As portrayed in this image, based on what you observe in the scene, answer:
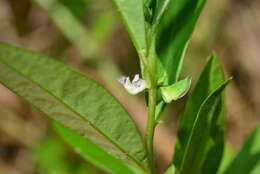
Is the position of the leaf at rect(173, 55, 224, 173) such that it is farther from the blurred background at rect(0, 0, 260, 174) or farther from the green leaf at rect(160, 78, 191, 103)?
the blurred background at rect(0, 0, 260, 174)

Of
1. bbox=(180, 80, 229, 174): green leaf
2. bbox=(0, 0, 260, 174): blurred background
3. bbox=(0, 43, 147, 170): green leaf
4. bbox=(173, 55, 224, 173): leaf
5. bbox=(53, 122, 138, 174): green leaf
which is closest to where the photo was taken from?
bbox=(0, 43, 147, 170): green leaf

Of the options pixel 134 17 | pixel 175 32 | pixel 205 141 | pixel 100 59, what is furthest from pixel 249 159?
pixel 100 59

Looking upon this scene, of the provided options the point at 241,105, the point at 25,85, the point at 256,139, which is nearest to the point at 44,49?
the point at 241,105

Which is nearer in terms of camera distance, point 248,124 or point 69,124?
point 69,124

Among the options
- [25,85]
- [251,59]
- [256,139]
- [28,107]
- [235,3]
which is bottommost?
[251,59]

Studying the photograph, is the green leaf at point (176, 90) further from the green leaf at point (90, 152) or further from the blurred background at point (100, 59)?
the blurred background at point (100, 59)

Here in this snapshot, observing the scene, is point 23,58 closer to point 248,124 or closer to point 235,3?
point 248,124

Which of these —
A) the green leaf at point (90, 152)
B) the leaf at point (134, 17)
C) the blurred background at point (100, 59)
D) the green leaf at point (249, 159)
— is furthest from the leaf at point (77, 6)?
the leaf at point (134, 17)

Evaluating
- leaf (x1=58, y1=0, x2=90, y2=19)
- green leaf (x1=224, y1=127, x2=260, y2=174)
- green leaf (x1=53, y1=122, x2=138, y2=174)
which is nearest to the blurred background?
leaf (x1=58, y1=0, x2=90, y2=19)
